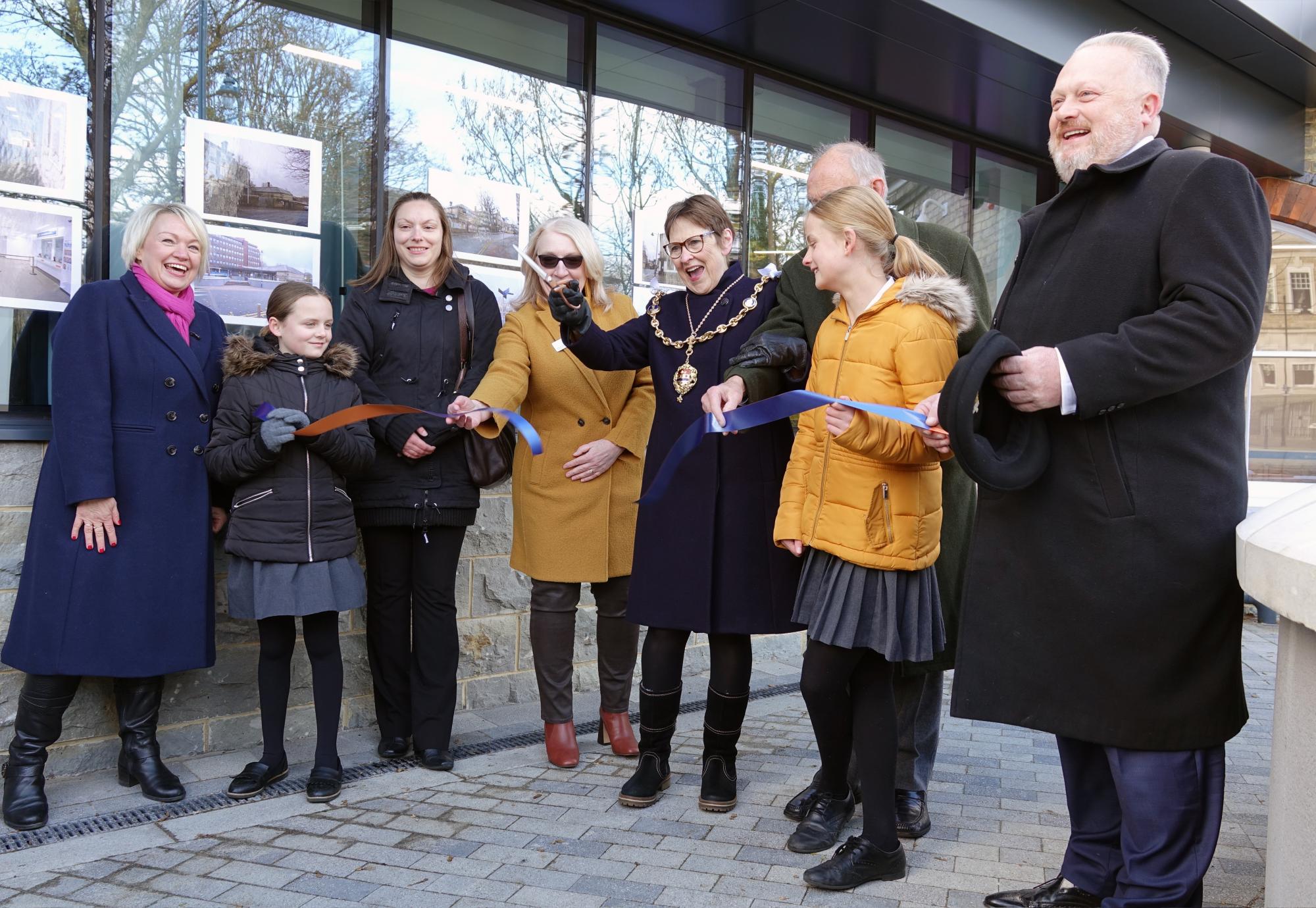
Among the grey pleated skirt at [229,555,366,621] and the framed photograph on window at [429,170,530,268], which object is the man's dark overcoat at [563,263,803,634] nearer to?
the grey pleated skirt at [229,555,366,621]

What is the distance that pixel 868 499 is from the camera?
3.01m

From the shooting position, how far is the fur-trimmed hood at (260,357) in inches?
151

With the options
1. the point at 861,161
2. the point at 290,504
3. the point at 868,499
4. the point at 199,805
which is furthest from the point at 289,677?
the point at 861,161

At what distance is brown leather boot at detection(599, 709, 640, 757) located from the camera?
441 centimetres

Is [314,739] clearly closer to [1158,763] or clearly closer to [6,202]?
[6,202]

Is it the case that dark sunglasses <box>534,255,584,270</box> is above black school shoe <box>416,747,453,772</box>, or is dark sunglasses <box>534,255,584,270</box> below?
above

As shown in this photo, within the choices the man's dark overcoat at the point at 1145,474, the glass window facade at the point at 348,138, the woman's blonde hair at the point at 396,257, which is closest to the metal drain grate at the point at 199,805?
the glass window facade at the point at 348,138

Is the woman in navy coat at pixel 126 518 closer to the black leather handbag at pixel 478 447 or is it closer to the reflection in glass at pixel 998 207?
the black leather handbag at pixel 478 447

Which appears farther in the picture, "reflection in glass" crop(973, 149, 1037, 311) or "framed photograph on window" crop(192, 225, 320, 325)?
"reflection in glass" crop(973, 149, 1037, 311)

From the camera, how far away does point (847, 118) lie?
714 cm

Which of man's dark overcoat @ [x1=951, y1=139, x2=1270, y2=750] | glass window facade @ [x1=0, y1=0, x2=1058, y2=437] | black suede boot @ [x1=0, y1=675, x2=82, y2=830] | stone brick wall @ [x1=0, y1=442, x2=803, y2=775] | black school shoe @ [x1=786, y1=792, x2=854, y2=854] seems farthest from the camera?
glass window facade @ [x1=0, y1=0, x2=1058, y2=437]

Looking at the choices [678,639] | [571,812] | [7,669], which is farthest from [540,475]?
[7,669]

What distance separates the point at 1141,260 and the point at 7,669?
145 inches

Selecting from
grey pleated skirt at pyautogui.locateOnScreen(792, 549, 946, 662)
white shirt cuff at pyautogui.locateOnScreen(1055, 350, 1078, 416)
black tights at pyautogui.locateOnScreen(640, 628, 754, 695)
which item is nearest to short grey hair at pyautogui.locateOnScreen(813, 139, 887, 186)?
grey pleated skirt at pyautogui.locateOnScreen(792, 549, 946, 662)
